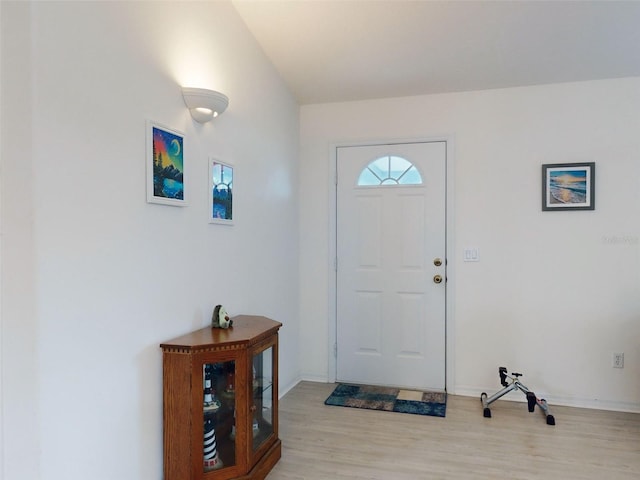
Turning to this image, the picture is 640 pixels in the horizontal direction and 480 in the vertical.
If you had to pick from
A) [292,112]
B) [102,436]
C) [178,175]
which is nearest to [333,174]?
[292,112]

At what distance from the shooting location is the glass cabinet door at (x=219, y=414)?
2.02m

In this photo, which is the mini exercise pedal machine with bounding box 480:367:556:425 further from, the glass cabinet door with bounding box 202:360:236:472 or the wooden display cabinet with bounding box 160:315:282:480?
the glass cabinet door with bounding box 202:360:236:472

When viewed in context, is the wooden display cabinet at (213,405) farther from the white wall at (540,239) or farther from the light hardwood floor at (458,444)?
the white wall at (540,239)

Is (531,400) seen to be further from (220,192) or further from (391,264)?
(220,192)

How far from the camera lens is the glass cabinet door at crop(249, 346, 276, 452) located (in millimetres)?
2266

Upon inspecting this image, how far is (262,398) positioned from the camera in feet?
7.89

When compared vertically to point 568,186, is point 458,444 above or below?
below

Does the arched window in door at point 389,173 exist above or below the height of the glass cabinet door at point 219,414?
above

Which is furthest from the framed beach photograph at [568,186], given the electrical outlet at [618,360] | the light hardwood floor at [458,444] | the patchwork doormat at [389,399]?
the patchwork doormat at [389,399]

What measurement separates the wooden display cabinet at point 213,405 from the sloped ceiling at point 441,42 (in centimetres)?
193

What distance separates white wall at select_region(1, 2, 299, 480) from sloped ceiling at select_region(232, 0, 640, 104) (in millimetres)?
556

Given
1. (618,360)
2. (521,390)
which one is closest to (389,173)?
(521,390)

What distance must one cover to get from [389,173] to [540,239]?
1244 millimetres

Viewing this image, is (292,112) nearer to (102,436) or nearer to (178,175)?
(178,175)
